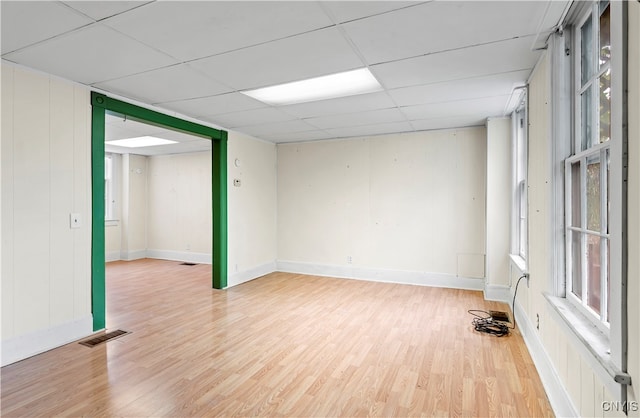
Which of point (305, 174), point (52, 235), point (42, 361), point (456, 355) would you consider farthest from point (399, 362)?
point (305, 174)

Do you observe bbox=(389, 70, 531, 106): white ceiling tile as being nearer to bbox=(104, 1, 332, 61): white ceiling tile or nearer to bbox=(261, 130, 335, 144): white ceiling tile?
bbox=(104, 1, 332, 61): white ceiling tile

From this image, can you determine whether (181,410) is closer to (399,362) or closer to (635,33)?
(399,362)

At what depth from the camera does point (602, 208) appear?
169 centimetres

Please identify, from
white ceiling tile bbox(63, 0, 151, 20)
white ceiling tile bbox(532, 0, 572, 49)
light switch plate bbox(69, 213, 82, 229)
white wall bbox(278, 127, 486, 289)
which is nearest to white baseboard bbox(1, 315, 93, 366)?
light switch plate bbox(69, 213, 82, 229)

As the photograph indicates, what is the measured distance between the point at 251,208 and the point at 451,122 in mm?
3468

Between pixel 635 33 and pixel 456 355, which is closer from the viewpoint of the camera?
pixel 635 33

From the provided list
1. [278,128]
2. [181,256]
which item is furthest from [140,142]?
[278,128]

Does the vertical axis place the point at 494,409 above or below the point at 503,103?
below

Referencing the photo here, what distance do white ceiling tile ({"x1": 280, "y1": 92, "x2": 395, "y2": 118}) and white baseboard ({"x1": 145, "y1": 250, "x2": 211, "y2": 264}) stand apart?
14.7ft

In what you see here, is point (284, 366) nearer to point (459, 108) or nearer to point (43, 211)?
point (43, 211)

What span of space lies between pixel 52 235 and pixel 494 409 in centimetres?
376

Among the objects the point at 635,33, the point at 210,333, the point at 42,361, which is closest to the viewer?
the point at 635,33

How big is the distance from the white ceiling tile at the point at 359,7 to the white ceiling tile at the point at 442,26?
6 centimetres

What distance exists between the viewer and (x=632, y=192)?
1229mm
